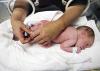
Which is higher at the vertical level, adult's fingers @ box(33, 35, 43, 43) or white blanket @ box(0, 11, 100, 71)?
adult's fingers @ box(33, 35, 43, 43)

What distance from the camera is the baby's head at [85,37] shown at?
1.12 metres

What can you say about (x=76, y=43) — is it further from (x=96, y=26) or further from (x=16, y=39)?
(x=16, y=39)

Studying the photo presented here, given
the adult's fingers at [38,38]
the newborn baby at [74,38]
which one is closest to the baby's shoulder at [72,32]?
the newborn baby at [74,38]

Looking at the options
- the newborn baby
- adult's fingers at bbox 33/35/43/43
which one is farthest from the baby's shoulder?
adult's fingers at bbox 33/35/43/43

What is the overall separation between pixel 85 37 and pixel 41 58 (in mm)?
266

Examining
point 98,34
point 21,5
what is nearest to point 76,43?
point 98,34

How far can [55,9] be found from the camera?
1.33m

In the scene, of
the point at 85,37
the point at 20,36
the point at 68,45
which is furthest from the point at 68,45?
the point at 20,36

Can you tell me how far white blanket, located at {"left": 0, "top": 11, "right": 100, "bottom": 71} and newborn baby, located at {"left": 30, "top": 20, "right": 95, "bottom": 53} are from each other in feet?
0.09

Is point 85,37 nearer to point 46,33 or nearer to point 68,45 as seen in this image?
point 68,45

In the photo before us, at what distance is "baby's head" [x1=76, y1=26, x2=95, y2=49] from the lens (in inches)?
44.0

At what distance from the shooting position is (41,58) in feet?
3.43

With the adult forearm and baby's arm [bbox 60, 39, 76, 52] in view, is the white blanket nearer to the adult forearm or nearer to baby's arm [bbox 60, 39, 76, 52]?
baby's arm [bbox 60, 39, 76, 52]

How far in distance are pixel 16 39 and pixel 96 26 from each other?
48 centimetres
